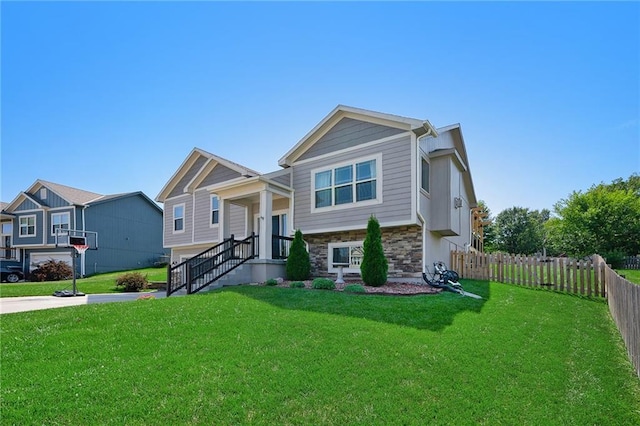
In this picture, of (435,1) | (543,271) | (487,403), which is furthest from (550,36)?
(487,403)

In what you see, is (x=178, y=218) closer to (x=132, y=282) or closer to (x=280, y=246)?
(x=132, y=282)

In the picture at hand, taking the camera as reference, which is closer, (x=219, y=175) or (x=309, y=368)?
(x=309, y=368)

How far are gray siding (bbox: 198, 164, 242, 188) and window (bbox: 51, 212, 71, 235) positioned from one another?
56.0 ft

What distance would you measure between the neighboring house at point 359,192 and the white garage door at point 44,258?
67.7 ft

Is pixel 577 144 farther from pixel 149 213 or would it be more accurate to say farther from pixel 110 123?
pixel 149 213

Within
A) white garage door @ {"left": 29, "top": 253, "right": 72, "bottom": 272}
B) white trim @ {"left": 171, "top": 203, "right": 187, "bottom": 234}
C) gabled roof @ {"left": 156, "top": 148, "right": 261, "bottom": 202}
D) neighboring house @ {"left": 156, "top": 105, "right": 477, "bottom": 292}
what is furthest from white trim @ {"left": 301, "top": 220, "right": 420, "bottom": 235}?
white garage door @ {"left": 29, "top": 253, "right": 72, "bottom": 272}

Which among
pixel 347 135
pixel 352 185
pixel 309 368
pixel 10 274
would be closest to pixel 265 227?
pixel 352 185

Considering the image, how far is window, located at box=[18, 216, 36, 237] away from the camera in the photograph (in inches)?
1182

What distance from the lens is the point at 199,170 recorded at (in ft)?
62.0

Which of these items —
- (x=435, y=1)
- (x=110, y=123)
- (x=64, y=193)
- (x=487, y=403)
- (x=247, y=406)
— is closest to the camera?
(x=247, y=406)

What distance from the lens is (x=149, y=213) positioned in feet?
111

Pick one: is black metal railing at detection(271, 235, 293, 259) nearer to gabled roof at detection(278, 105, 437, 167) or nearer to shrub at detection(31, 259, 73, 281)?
gabled roof at detection(278, 105, 437, 167)

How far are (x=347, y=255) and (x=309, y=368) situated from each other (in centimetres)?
876

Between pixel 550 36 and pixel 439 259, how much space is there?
302 inches
